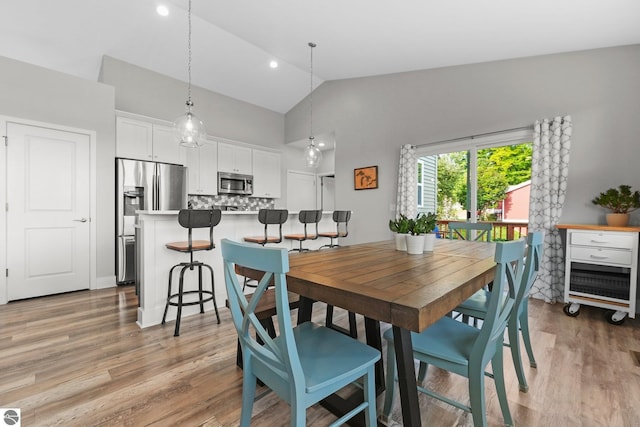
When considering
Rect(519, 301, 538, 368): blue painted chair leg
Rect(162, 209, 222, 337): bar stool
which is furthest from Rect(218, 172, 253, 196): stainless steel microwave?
Rect(519, 301, 538, 368): blue painted chair leg

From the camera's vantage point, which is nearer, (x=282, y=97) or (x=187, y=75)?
(x=187, y=75)

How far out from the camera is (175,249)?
2.56 m

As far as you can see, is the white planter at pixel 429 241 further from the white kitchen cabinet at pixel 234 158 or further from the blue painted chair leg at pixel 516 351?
the white kitchen cabinet at pixel 234 158

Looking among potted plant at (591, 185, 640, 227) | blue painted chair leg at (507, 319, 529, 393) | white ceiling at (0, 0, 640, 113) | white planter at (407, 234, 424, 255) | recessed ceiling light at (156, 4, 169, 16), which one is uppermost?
recessed ceiling light at (156, 4, 169, 16)

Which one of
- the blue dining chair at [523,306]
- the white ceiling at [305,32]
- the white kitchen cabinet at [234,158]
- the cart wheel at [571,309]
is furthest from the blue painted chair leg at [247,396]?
the white kitchen cabinet at [234,158]

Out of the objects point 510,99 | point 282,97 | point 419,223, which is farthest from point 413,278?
point 282,97

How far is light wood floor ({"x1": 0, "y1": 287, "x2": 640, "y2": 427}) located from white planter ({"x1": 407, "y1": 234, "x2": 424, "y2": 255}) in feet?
2.65

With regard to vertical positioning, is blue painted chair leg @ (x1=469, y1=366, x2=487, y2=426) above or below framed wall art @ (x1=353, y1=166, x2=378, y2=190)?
below

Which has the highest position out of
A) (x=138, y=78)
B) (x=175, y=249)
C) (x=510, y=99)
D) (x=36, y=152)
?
(x=138, y=78)

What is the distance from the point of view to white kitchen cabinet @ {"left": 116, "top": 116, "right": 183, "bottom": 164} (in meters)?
4.07

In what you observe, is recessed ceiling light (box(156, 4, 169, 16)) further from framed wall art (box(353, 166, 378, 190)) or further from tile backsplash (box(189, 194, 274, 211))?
framed wall art (box(353, 166, 378, 190))

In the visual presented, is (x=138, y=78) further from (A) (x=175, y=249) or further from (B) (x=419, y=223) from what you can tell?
(B) (x=419, y=223)

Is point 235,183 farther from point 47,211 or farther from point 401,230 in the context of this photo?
point 401,230

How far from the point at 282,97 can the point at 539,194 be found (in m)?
4.89
